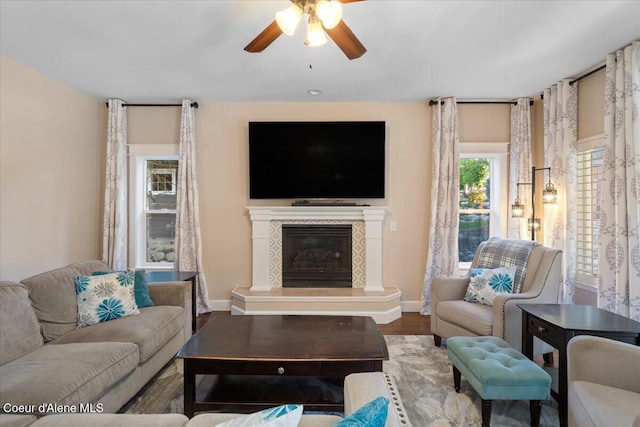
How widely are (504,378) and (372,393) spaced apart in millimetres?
1129

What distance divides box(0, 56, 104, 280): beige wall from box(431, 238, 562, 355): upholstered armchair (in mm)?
4167

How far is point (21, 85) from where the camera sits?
3.11m

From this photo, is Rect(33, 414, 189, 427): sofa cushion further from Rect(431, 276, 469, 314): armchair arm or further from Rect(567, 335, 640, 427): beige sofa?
Rect(431, 276, 469, 314): armchair arm

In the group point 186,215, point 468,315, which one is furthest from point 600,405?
point 186,215

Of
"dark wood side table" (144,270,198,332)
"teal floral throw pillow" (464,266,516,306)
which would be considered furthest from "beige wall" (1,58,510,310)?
"teal floral throw pillow" (464,266,516,306)

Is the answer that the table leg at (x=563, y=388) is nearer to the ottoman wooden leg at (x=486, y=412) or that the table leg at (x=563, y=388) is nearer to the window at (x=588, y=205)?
the ottoman wooden leg at (x=486, y=412)

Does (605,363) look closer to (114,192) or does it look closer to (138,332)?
(138,332)

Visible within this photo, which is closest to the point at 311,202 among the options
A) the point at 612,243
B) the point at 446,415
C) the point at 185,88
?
the point at 185,88

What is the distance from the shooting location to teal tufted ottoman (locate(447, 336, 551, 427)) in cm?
183

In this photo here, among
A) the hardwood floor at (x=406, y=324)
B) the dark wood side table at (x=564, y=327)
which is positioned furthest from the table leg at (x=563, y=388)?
the hardwood floor at (x=406, y=324)

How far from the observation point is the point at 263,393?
1913 millimetres

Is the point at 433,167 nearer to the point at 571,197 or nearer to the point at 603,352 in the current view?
the point at 571,197

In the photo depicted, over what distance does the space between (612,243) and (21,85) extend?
226 inches

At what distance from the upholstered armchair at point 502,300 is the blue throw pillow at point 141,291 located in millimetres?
2705
